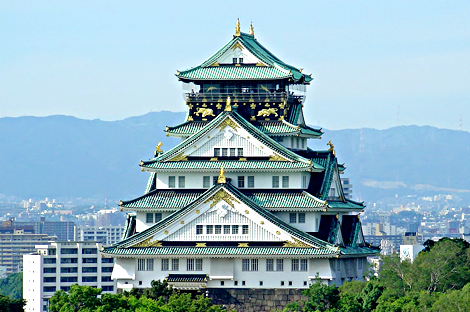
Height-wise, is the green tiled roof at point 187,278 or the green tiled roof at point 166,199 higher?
the green tiled roof at point 166,199

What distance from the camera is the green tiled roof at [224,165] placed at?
9750cm

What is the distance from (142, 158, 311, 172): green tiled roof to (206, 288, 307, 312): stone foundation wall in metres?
8.03

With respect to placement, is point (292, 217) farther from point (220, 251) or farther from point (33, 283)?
point (33, 283)

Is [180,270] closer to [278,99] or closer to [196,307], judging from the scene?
[196,307]

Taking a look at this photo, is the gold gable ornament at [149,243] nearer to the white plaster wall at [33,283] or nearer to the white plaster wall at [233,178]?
the white plaster wall at [233,178]

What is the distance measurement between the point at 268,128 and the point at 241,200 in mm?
8316

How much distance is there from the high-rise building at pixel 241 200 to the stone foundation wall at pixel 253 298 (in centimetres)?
29

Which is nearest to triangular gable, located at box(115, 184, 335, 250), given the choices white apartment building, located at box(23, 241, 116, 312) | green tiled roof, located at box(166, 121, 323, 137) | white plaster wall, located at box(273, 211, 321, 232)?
white plaster wall, located at box(273, 211, 321, 232)

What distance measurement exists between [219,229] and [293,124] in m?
11.1

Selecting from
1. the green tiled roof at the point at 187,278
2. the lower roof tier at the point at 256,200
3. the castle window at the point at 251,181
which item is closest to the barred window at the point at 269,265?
the lower roof tier at the point at 256,200

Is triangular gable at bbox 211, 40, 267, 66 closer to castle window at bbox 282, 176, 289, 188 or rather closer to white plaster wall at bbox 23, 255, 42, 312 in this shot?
castle window at bbox 282, 176, 289, 188

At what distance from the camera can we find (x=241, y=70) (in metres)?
104

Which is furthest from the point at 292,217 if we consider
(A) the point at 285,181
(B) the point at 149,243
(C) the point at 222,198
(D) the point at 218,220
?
(B) the point at 149,243

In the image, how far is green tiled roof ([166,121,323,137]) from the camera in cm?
10138
